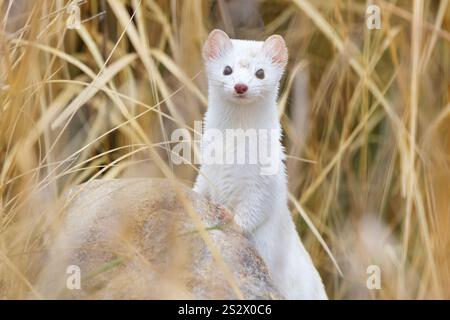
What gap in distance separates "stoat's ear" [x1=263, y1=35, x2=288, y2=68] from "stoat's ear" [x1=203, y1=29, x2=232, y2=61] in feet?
0.31

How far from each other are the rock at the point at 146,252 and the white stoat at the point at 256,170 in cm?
13

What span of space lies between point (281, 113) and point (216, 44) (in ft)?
1.44

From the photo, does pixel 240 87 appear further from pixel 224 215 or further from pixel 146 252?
pixel 146 252

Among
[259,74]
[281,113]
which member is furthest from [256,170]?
[281,113]

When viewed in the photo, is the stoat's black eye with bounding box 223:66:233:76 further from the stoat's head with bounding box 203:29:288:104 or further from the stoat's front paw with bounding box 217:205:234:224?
the stoat's front paw with bounding box 217:205:234:224

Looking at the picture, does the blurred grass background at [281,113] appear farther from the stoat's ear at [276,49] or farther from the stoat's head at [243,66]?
the stoat's ear at [276,49]

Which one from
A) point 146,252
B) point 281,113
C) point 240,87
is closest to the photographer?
point 146,252

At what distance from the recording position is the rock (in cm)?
→ 191

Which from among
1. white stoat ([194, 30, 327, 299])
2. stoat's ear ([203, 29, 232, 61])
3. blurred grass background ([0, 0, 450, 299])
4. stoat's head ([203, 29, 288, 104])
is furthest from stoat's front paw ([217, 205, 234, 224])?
stoat's ear ([203, 29, 232, 61])

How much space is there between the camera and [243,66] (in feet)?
7.47

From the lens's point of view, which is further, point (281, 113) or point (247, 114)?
point (281, 113)
